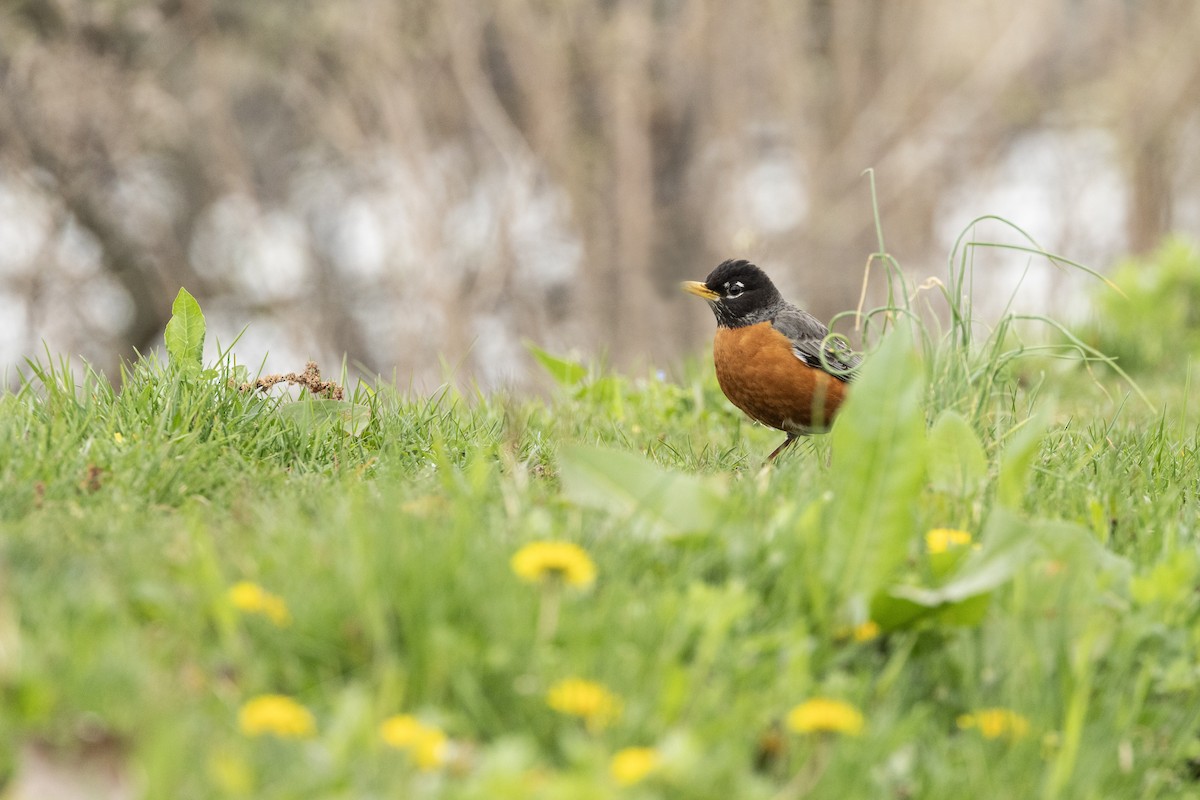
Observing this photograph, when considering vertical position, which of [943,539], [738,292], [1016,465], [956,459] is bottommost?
[943,539]

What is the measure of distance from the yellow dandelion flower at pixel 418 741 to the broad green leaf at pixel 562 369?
339 cm

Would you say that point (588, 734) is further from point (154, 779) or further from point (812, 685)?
point (154, 779)

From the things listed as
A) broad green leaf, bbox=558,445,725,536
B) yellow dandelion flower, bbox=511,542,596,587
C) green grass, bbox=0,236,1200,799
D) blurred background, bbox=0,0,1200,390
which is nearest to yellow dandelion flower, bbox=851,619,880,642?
green grass, bbox=0,236,1200,799

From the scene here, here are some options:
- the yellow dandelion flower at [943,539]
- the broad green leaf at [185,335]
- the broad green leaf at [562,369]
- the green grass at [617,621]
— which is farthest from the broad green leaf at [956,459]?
the broad green leaf at [562,369]

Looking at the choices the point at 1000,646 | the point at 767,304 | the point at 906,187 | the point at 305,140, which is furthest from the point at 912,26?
the point at 1000,646

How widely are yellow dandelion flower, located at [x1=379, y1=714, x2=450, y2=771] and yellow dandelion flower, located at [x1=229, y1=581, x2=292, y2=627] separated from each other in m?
0.33

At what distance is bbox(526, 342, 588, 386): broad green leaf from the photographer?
519 cm

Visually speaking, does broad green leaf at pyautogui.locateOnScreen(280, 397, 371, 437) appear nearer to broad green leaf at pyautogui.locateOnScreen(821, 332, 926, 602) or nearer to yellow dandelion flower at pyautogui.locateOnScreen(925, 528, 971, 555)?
broad green leaf at pyautogui.locateOnScreen(821, 332, 926, 602)

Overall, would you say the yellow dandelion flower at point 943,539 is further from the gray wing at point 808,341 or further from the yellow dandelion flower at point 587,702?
the gray wing at point 808,341

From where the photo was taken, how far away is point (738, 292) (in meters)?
5.31

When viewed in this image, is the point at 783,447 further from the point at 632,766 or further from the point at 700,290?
the point at 632,766

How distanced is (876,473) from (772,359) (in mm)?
A: 2176

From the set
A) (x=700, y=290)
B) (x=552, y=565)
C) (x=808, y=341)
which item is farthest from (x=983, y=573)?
(x=700, y=290)

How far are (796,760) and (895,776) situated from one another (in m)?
0.19
